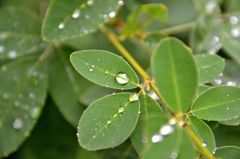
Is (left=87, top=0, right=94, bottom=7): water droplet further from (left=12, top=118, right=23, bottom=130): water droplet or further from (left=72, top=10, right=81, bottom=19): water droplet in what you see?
(left=12, top=118, right=23, bottom=130): water droplet

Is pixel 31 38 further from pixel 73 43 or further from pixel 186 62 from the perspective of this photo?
pixel 186 62

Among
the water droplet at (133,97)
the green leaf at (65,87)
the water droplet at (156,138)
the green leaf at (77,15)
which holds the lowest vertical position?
the green leaf at (65,87)

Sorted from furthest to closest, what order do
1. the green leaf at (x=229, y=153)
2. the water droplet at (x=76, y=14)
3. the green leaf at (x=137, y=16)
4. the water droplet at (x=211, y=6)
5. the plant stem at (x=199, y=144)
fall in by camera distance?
1. the water droplet at (x=211, y=6)
2. the green leaf at (x=137, y=16)
3. the water droplet at (x=76, y=14)
4. the green leaf at (x=229, y=153)
5. the plant stem at (x=199, y=144)

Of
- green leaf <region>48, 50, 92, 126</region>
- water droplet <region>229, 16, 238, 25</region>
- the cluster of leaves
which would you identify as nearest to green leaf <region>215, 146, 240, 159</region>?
the cluster of leaves

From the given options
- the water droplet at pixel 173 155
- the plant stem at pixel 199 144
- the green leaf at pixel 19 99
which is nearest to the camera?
the water droplet at pixel 173 155

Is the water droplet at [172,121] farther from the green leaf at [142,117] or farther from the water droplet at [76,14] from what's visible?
the water droplet at [76,14]

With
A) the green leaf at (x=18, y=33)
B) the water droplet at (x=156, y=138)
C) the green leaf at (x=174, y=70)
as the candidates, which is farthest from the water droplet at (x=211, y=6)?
the water droplet at (x=156, y=138)
